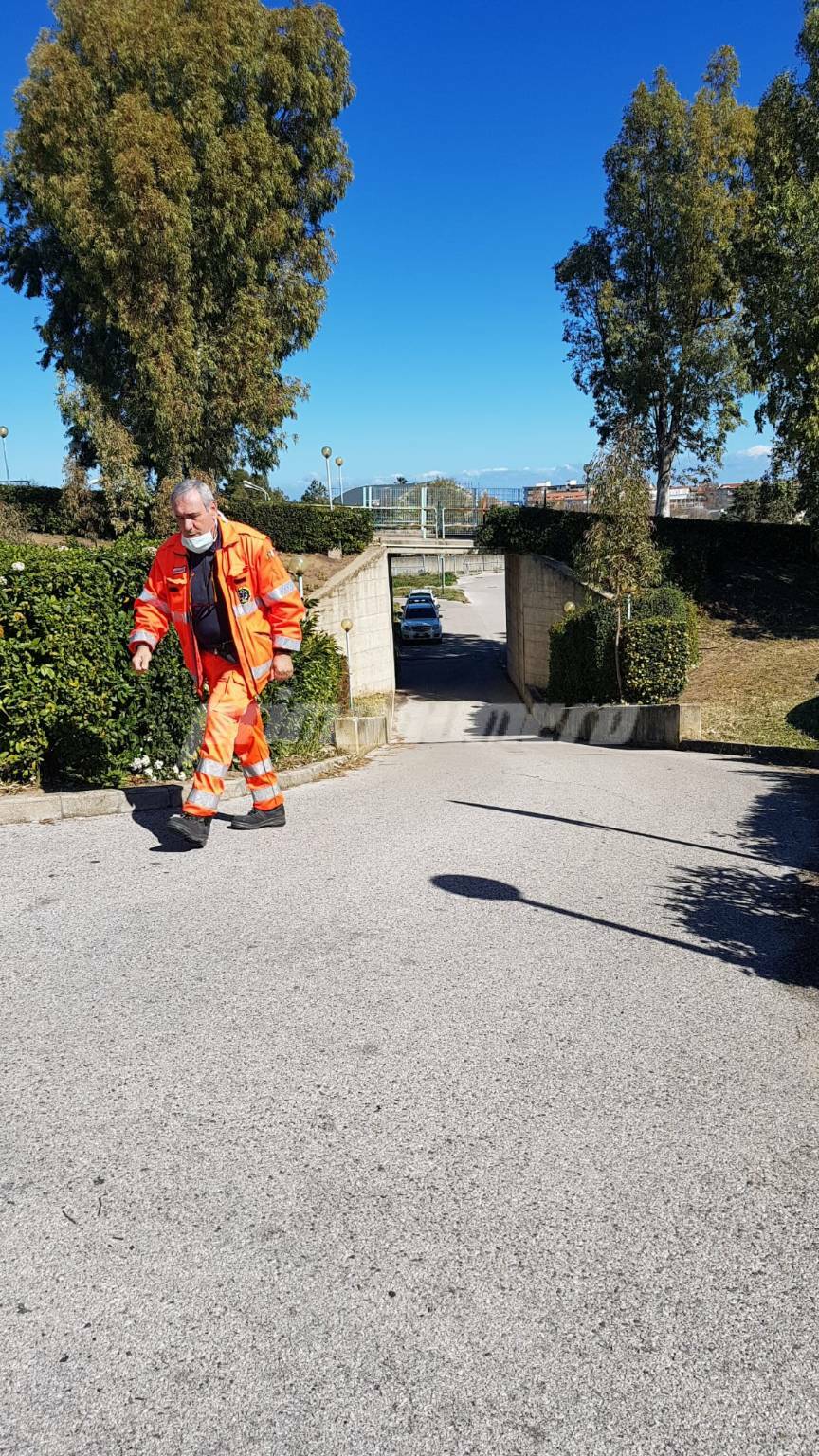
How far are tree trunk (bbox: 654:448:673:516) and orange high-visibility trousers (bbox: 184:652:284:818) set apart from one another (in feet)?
82.1

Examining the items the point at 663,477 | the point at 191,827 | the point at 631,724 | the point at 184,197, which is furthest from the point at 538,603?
the point at 191,827

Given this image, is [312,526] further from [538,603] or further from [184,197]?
[184,197]

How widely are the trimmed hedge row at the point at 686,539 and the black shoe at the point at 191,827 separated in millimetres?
16872

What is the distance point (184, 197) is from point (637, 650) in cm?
1731

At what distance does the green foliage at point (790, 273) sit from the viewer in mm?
17016

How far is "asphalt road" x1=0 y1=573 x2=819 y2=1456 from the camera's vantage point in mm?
1815

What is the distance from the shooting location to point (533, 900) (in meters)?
4.58

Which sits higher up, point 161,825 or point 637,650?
point 637,650

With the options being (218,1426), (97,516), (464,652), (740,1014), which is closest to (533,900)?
(740,1014)

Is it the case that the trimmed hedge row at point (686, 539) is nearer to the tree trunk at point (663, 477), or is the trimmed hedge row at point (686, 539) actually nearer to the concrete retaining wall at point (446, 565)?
the tree trunk at point (663, 477)

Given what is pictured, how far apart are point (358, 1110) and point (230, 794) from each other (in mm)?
4090

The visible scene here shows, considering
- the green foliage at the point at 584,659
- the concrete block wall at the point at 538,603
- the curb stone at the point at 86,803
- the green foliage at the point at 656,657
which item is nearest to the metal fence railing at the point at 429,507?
the concrete block wall at the point at 538,603

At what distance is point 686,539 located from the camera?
2162 centimetres

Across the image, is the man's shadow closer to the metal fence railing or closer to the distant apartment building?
the distant apartment building
